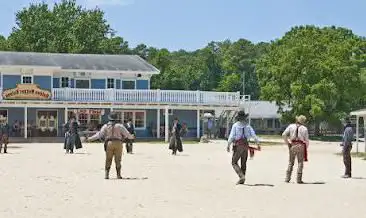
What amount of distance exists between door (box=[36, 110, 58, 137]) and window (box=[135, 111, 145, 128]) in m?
5.52

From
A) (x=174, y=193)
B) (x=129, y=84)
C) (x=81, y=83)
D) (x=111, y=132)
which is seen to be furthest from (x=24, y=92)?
(x=174, y=193)

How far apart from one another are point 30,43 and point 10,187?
62.1 meters

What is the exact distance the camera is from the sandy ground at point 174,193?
11.1 m

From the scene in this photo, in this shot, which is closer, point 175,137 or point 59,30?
point 175,137

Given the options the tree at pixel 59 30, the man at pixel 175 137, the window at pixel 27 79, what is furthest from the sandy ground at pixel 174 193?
the tree at pixel 59 30

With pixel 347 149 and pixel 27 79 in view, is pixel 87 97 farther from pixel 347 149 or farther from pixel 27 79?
pixel 347 149

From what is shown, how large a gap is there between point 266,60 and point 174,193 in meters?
52.9

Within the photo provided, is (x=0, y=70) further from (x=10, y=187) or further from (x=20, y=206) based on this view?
(x=20, y=206)

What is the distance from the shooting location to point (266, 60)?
6588 cm

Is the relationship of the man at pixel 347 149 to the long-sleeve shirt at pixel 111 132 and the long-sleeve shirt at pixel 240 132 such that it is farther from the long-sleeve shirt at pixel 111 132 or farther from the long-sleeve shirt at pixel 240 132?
the long-sleeve shirt at pixel 111 132

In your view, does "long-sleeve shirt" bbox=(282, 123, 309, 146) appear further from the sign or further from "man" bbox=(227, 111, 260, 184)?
the sign

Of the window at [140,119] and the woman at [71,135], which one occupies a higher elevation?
the window at [140,119]

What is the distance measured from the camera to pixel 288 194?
13883 millimetres

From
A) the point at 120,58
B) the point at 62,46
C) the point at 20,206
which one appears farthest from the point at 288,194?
the point at 62,46
